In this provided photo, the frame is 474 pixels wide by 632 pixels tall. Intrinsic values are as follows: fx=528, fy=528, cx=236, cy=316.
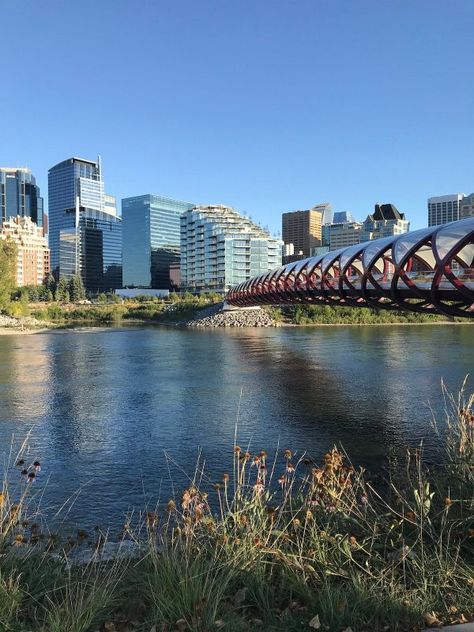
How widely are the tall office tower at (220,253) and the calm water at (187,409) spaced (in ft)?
339

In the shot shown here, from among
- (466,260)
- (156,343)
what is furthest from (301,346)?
(466,260)

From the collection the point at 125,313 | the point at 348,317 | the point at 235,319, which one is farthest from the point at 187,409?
the point at 125,313

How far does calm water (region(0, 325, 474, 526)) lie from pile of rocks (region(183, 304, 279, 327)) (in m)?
44.9

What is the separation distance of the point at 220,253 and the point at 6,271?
64570mm

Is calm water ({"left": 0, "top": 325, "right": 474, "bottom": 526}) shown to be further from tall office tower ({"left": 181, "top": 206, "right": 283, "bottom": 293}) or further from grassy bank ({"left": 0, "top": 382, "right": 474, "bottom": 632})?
tall office tower ({"left": 181, "top": 206, "right": 283, "bottom": 293})

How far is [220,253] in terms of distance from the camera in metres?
156

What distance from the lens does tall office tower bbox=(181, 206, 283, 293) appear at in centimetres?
15550

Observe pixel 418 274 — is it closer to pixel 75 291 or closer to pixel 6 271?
pixel 6 271

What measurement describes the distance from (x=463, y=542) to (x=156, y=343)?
198ft

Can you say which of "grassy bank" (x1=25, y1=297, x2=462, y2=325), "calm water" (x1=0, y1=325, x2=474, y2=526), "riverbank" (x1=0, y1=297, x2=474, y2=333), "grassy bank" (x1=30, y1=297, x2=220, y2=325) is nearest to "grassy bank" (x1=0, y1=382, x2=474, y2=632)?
"calm water" (x1=0, y1=325, x2=474, y2=526)

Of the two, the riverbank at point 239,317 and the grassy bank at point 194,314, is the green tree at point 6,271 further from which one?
the grassy bank at point 194,314

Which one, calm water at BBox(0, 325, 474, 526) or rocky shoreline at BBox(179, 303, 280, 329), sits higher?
rocky shoreline at BBox(179, 303, 280, 329)

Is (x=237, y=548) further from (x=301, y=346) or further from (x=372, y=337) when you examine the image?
(x=372, y=337)

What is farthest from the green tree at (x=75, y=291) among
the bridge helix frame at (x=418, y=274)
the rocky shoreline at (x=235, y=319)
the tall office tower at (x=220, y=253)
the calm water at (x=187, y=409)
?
the bridge helix frame at (x=418, y=274)
